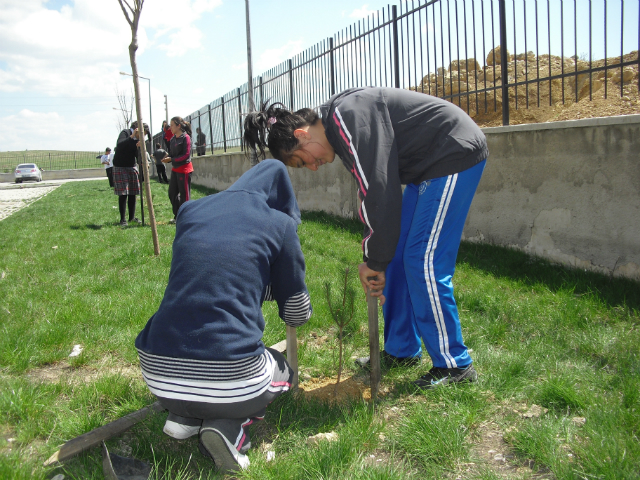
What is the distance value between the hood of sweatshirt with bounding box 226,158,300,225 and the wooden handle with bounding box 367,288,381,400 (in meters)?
0.61

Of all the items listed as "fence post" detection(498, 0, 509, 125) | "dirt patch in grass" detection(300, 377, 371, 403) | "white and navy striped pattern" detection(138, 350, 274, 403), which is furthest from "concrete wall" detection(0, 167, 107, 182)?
"white and navy striped pattern" detection(138, 350, 274, 403)

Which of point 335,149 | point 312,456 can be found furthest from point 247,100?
point 312,456

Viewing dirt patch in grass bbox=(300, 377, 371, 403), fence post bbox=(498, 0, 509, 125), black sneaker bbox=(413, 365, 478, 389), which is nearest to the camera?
black sneaker bbox=(413, 365, 478, 389)

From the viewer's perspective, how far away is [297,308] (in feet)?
7.06

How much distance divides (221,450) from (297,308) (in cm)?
64

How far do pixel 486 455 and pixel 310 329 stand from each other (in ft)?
5.66

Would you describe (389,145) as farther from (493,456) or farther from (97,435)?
(97,435)

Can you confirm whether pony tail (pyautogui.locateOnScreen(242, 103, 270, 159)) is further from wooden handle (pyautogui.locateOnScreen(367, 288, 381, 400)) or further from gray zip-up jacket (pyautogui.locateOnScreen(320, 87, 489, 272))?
wooden handle (pyautogui.locateOnScreen(367, 288, 381, 400))

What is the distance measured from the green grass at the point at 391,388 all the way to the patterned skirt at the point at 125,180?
3947 mm

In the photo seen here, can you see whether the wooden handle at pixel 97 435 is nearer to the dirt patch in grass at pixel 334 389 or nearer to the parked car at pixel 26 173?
the dirt patch in grass at pixel 334 389

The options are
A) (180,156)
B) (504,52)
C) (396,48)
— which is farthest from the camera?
(180,156)

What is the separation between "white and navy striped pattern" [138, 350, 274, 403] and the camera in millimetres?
1763

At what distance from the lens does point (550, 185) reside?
181 inches

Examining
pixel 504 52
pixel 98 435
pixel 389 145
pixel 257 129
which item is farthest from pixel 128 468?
pixel 504 52
